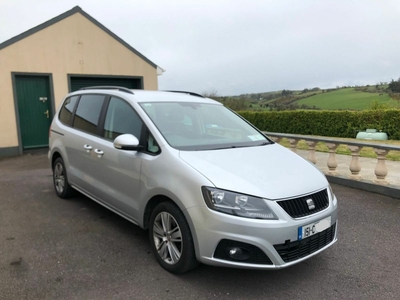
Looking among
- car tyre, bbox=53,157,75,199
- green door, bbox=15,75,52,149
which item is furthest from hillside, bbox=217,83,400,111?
car tyre, bbox=53,157,75,199

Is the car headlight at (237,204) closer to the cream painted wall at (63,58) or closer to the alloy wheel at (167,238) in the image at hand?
the alloy wheel at (167,238)

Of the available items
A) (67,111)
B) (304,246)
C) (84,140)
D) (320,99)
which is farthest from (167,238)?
(320,99)

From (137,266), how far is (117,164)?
1.08 m

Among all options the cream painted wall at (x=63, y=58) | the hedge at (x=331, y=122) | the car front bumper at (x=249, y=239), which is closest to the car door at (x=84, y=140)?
the car front bumper at (x=249, y=239)

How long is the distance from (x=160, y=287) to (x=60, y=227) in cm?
188

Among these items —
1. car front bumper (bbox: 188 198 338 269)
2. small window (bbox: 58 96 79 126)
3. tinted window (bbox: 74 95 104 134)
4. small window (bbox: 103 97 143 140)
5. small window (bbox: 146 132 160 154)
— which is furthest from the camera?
small window (bbox: 58 96 79 126)

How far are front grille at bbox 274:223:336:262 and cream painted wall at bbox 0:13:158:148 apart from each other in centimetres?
906

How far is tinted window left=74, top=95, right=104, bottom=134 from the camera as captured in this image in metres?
4.07

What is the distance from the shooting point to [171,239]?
2.88m

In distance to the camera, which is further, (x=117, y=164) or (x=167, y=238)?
(x=117, y=164)

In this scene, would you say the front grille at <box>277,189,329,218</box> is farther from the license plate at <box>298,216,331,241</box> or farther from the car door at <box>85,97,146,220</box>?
the car door at <box>85,97,146,220</box>

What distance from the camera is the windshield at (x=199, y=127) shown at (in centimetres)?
325

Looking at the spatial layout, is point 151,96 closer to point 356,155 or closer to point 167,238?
point 167,238

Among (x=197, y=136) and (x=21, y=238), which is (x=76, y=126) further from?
(x=197, y=136)
